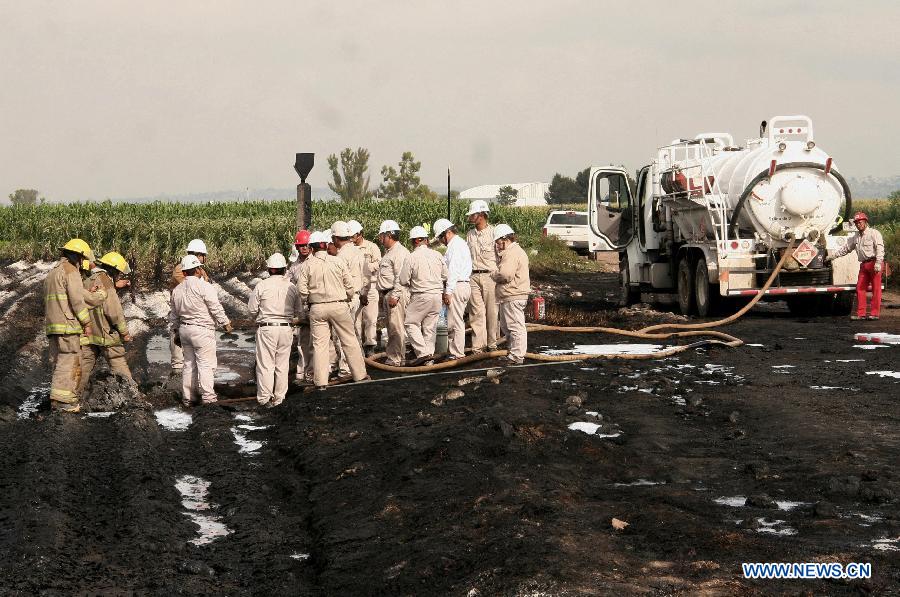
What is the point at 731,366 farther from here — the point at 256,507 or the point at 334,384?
the point at 256,507

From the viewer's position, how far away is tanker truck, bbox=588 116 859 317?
2009 centimetres

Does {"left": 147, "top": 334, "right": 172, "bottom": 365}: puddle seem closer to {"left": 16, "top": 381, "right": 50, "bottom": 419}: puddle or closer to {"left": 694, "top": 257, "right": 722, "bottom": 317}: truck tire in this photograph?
{"left": 16, "top": 381, "right": 50, "bottom": 419}: puddle

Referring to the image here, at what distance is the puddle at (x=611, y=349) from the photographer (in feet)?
57.2

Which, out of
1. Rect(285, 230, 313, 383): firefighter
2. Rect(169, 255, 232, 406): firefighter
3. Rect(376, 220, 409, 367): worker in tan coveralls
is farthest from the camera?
Rect(376, 220, 409, 367): worker in tan coveralls

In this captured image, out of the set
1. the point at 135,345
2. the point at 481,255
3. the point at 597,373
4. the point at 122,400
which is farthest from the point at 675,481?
the point at 135,345

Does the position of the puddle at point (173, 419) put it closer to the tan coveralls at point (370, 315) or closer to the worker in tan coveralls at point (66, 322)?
the worker in tan coveralls at point (66, 322)

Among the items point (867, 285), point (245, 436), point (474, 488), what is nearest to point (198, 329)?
point (245, 436)

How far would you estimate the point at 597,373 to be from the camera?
1513cm

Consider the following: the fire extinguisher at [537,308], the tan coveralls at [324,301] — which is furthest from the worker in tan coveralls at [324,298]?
the fire extinguisher at [537,308]

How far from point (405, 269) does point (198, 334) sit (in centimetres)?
327

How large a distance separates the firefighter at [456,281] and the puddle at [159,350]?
478cm

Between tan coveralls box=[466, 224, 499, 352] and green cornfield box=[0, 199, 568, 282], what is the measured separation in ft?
54.1

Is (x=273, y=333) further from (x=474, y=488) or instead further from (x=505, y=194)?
(x=505, y=194)

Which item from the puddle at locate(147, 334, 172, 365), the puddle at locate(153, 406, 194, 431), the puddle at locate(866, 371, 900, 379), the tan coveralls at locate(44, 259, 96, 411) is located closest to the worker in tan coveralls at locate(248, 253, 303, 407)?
the puddle at locate(153, 406, 194, 431)
